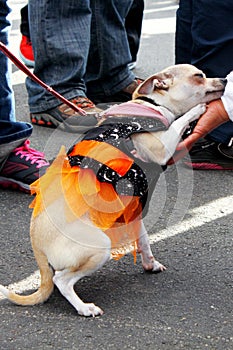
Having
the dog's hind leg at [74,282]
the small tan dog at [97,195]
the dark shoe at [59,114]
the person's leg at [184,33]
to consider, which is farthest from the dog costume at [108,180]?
the person's leg at [184,33]

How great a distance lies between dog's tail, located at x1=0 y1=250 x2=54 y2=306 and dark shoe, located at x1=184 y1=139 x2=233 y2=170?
5.28 ft

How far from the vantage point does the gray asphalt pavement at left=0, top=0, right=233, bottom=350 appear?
2.55m

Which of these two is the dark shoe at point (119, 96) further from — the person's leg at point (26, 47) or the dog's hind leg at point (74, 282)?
the dog's hind leg at point (74, 282)

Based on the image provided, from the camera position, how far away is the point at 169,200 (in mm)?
3781

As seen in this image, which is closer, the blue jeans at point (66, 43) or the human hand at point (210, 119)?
the human hand at point (210, 119)

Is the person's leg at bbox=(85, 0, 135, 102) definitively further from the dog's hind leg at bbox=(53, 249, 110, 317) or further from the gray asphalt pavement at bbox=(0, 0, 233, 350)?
the dog's hind leg at bbox=(53, 249, 110, 317)

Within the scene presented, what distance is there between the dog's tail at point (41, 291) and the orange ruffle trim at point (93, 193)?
0.59 ft

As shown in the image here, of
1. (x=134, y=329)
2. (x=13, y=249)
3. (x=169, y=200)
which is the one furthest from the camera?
(x=169, y=200)

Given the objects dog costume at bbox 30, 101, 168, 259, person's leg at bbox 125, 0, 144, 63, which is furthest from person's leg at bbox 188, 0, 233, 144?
person's leg at bbox 125, 0, 144, 63

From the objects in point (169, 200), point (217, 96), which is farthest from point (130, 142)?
point (169, 200)

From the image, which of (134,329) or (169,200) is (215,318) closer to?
(134,329)

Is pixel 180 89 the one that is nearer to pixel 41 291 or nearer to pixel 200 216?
pixel 200 216

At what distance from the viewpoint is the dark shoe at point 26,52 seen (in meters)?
6.11

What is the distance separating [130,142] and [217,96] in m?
0.52
